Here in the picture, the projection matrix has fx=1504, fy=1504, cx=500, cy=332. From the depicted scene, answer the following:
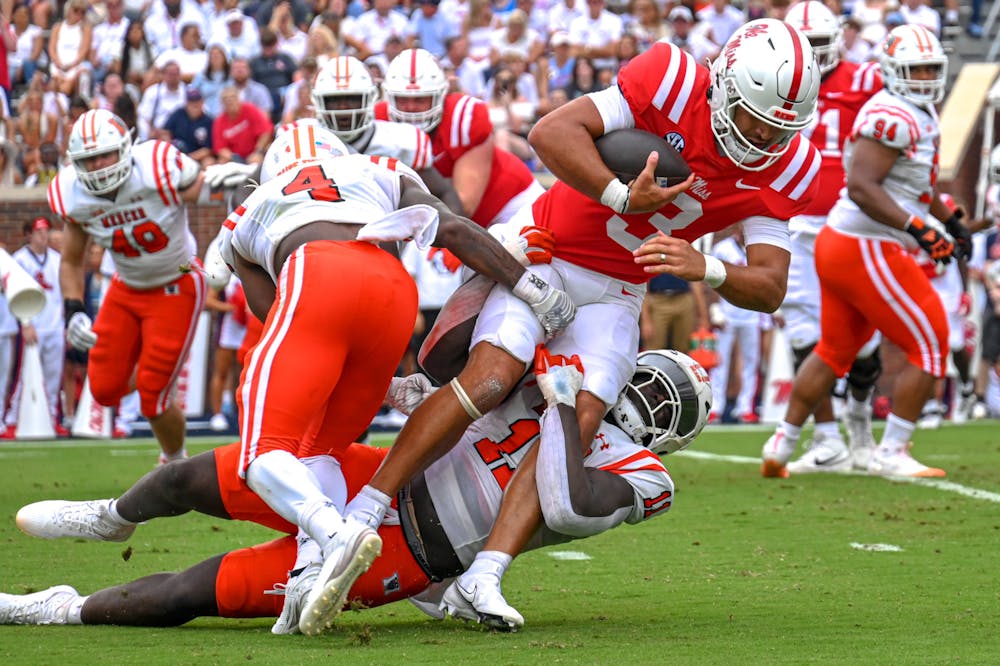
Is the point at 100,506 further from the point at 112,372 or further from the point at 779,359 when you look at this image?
the point at 779,359

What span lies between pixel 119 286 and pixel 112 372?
438 millimetres

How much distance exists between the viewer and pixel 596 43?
1433 cm

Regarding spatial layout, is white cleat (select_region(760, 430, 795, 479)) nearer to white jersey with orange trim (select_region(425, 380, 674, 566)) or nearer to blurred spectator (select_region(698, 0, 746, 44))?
white jersey with orange trim (select_region(425, 380, 674, 566))

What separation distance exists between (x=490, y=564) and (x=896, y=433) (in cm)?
420

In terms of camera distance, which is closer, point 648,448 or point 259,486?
point 259,486

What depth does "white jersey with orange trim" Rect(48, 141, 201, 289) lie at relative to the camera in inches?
294

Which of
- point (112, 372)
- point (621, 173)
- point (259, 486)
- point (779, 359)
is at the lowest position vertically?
point (779, 359)

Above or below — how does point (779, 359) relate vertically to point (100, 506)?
below

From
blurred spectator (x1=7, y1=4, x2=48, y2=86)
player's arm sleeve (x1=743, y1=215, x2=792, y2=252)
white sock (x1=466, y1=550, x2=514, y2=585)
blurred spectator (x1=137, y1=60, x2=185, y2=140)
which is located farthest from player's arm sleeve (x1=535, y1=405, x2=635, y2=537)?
blurred spectator (x1=7, y1=4, x2=48, y2=86)

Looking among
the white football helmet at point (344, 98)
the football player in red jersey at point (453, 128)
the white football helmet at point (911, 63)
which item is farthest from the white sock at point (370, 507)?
the white football helmet at point (911, 63)

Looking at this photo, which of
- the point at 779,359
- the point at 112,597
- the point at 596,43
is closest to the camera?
the point at 112,597

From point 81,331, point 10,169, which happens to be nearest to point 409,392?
point 81,331

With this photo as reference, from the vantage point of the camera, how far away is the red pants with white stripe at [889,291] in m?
7.39

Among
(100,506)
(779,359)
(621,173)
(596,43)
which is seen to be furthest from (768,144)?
(596,43)
